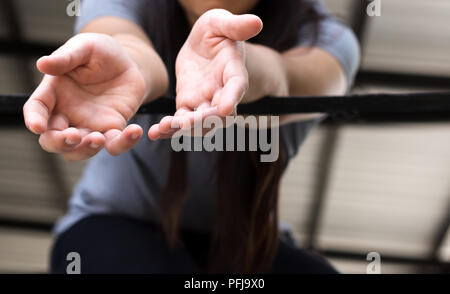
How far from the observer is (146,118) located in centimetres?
77

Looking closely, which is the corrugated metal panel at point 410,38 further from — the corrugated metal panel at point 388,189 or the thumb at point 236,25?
the thumb at point 236,25

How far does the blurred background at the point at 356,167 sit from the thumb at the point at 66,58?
2113 millimetres

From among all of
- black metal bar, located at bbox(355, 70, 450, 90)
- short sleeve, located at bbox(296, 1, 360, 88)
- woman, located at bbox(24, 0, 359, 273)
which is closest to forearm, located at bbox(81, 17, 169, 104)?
woman, located at bbox(24, 0, 359, 273)

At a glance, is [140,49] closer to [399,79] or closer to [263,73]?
[263,73]

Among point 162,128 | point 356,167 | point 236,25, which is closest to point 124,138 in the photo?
point 162,128

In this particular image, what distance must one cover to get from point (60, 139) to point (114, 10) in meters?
0.31

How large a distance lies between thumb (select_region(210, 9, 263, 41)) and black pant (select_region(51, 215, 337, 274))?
0.40 m

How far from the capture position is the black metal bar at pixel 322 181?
3449 millimetres

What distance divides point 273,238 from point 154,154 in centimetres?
22

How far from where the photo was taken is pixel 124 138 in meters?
0.43

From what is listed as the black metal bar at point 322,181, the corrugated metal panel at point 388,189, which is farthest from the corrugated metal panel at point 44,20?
the corrugated metal panel at point 388,189

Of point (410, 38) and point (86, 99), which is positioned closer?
point (86, 99)

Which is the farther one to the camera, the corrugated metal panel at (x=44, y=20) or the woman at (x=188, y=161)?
the corrugated metal panel at (x=44, y=20)
